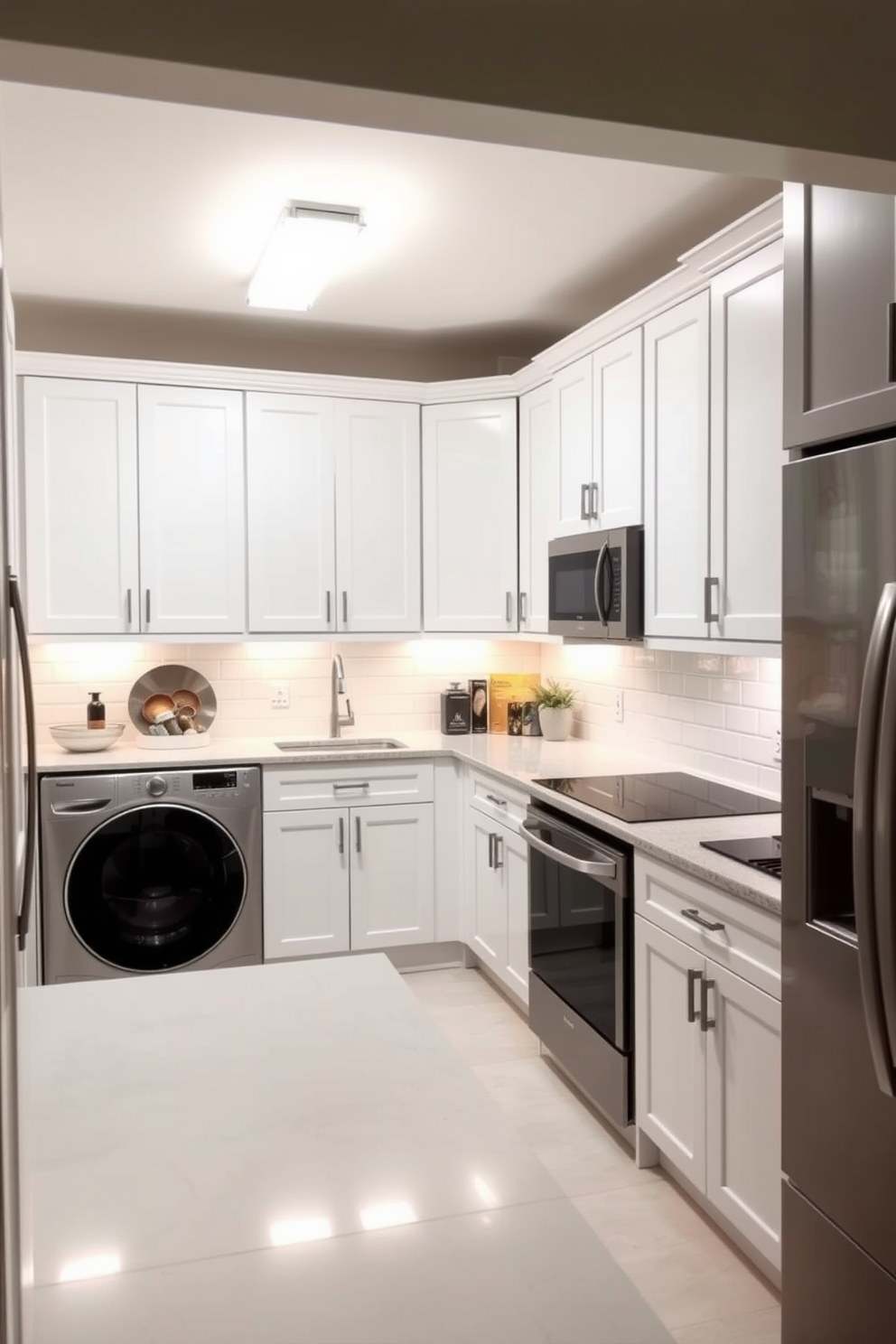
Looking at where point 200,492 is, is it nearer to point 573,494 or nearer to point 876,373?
point 573,494

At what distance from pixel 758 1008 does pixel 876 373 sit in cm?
127

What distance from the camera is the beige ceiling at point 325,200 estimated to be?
8.66ft

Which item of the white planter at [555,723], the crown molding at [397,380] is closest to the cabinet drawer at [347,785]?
the white planter at [555,723]

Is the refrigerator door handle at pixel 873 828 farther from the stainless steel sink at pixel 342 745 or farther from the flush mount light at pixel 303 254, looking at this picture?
the stainless steel sink at pixel 342 745

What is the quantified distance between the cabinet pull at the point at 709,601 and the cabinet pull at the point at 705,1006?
94cm

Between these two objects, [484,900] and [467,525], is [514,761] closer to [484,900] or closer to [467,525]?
[484,900]

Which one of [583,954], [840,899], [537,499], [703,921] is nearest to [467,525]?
[537,499]

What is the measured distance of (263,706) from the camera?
462cm

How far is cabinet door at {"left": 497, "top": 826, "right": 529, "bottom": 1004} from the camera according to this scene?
3.61 m

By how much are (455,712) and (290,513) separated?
3.71 feet

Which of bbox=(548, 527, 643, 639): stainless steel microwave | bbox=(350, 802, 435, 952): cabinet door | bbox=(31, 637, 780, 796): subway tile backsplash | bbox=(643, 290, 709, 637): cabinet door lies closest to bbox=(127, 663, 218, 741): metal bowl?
bbox=(31, 637, 780, 796): subway tile backsplash

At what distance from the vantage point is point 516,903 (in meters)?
3.71

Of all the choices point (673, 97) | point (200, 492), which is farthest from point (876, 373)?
point (200, 492)

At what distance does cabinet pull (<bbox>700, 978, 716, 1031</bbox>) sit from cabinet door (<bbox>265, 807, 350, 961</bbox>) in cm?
202
